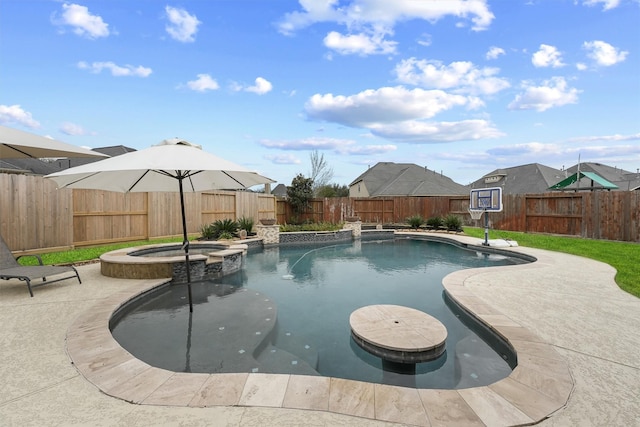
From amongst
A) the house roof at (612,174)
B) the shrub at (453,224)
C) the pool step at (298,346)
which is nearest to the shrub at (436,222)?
the shrub at (453,224)

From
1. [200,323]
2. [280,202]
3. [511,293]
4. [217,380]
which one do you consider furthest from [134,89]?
[511,293]

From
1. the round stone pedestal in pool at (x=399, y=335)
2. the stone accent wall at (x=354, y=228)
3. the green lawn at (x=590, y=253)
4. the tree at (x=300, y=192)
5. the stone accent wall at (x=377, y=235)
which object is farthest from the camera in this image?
the tree at (x=300, y=192)

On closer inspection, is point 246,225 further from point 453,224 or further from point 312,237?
Result: point 453,224

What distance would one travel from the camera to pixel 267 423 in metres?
2.03

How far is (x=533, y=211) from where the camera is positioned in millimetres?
14789

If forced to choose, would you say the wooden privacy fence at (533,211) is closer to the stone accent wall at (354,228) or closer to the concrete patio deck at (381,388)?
the stone accent wall at (354,228)

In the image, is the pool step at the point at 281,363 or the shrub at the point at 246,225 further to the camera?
the shrub at the point at 246,225

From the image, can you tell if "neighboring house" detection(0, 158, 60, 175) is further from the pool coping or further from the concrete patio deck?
the pool coping

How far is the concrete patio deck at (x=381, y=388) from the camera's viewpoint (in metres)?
2.11

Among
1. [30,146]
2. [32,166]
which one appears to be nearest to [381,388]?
[30,146]

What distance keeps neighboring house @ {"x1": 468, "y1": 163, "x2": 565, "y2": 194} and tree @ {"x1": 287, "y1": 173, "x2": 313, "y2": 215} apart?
1548 cm

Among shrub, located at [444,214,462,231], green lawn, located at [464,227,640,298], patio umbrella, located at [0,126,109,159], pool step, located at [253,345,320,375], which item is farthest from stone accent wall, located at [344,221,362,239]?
pool step, located at [253,345,320,375]

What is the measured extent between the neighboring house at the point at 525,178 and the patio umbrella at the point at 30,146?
2634 centimetres

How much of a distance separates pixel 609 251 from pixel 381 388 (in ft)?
37.3
